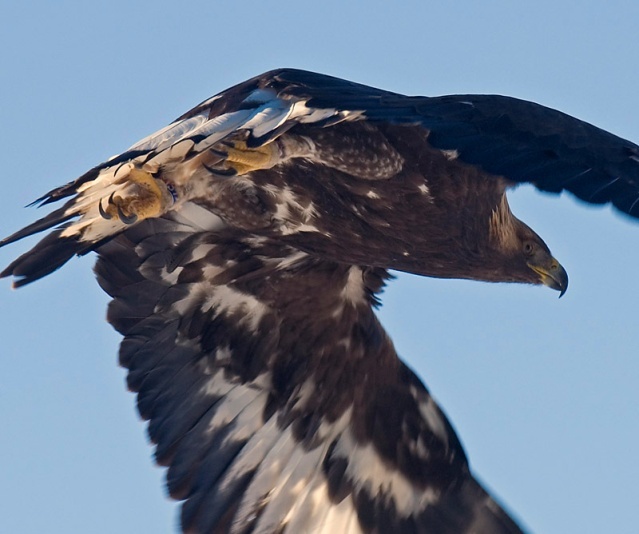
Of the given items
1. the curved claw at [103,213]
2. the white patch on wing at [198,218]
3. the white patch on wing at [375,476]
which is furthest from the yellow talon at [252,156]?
the white patch on wing at [375,476]

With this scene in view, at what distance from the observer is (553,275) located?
388 inches

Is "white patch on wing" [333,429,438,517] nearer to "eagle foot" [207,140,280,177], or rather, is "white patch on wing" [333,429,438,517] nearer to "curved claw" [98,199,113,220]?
"eagle foot" [207,140,280,177]

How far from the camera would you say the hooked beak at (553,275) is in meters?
9.81

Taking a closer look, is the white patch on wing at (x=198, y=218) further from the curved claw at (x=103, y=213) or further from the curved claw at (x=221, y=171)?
the curved claw at (x=103, y=213)

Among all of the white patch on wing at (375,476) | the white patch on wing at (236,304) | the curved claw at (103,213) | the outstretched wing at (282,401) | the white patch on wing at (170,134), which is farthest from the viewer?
the white patch on wing at (375,476)

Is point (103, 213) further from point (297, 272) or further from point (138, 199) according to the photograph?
point (297, 272)

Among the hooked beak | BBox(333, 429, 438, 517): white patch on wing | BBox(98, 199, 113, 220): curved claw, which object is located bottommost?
BBox(333, 429, 438, 517): white patch on wing

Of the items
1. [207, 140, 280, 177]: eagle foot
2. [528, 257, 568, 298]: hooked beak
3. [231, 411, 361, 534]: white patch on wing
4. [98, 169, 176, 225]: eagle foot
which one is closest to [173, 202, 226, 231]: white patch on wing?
[98, 169, 176, 225]: eagle foot

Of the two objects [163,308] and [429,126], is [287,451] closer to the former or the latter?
[163,308]

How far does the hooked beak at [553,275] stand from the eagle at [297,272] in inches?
0.5

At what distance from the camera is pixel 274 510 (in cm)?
989

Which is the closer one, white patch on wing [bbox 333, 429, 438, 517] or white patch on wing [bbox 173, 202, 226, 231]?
white patch on wing [bbox 173, 202, 226, 231]

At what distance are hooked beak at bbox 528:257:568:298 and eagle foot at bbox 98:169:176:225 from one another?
2400 millimetres

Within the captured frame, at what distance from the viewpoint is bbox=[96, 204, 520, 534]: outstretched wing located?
31.7 feet
